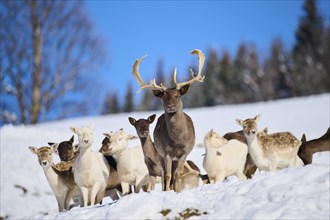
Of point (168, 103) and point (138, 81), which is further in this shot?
point (138, 81)

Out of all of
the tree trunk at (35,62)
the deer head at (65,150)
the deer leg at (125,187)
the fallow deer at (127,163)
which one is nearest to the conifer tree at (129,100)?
A: the tree trunk at (35,62)

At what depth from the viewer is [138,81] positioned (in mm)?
8383

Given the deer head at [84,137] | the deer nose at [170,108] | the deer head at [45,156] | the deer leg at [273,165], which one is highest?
the deer nose at [170,108]

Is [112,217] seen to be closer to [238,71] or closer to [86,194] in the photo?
[86,194]

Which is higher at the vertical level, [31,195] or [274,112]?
[274,112]

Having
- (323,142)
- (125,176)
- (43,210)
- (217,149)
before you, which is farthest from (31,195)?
(323,142)

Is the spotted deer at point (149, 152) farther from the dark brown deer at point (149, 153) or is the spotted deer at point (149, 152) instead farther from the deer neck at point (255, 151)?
the deer neck at point (255, 151)

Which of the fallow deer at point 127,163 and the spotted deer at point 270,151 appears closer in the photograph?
the spotted deer at point 270,151

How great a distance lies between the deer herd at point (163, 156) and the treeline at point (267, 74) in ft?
123

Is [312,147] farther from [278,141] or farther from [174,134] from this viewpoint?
[174,134]

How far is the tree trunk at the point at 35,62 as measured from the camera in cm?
2220

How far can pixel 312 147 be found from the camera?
8.50 metres

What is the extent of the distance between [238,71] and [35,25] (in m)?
35.9

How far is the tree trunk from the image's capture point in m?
22.2
